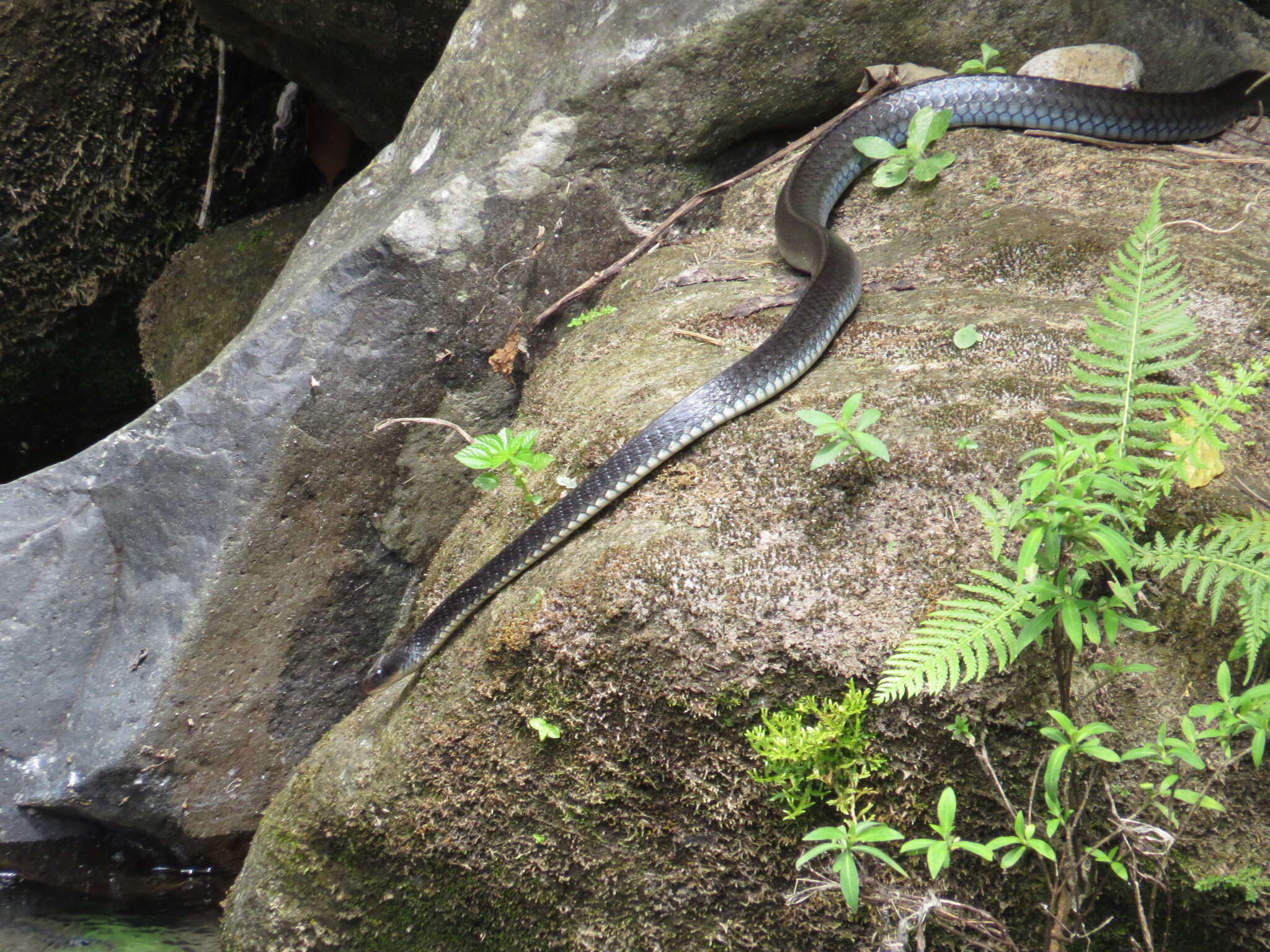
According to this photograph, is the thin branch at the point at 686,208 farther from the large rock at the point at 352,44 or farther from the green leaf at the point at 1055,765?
the green leaf at the point at 1055,765

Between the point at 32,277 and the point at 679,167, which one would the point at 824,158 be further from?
the point at 32,277

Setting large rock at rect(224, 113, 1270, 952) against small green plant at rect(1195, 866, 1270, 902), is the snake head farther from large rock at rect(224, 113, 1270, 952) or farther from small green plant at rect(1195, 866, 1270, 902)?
small green plant at rect(1195, 866, 1270, 902)

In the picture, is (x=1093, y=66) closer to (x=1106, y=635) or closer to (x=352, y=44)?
(x=1106, y=635)

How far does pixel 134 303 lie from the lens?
6.99 m

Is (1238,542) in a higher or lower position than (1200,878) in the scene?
higher

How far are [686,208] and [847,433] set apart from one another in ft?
8.07

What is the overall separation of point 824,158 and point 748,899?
336 cm

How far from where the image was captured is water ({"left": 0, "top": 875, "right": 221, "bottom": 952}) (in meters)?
3.77

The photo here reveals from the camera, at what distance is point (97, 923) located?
396 centimetres

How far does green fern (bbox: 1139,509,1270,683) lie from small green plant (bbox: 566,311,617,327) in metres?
2.71

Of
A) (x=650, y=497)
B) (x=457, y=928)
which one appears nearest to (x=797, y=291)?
(x=650, y=497)

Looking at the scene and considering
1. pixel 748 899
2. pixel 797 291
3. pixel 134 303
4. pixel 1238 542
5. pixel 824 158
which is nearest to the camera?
pixel 1238 542

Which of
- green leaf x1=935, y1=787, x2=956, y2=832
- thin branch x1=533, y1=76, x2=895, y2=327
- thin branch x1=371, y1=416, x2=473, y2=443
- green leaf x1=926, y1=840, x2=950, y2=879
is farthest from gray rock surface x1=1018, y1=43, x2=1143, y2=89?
green leaf x1=926, y1=840, x2=950, y2=879

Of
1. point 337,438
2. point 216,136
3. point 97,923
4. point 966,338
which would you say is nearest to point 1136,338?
point 966,338
